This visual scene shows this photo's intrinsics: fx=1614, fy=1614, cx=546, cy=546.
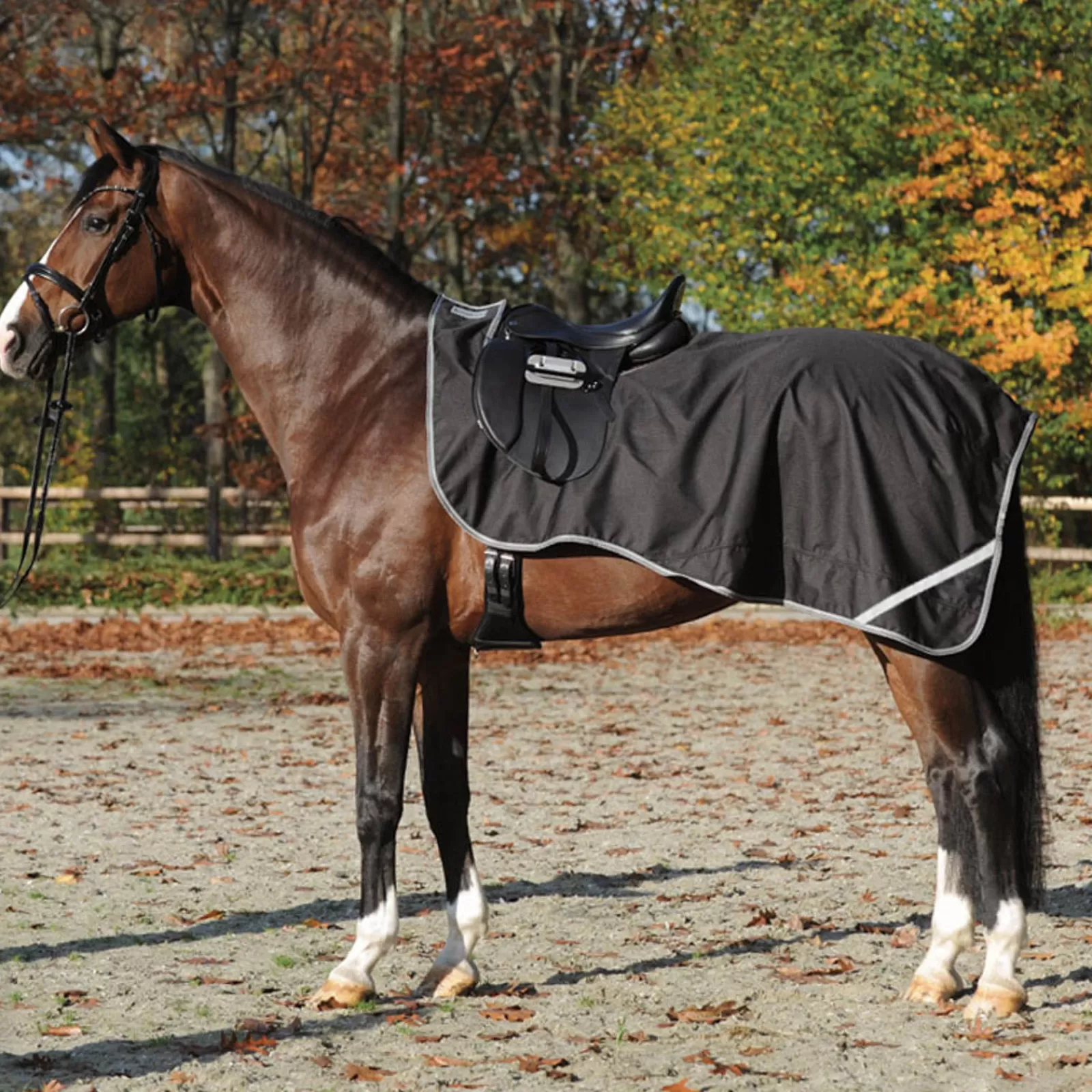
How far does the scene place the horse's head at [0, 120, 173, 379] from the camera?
492cm

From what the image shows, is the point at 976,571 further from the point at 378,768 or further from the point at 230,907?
the point at 230,907

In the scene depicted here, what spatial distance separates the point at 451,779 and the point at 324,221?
1.81 m

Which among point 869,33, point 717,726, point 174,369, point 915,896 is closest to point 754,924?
point 915,896

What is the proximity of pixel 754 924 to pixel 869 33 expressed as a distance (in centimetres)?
1910

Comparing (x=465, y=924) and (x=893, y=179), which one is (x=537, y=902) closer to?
(x=465, y=924)

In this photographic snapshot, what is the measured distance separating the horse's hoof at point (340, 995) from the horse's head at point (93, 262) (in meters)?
2.06

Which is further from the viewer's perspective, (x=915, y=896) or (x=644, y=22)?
(x=644, y=22)

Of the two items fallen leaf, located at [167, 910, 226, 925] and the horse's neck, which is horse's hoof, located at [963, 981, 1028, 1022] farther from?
fallen leaf, located at [167, 910, 226, 925]

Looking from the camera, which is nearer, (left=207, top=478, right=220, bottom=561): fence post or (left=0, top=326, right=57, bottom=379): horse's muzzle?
(left=0, top=326, right=57, bottom=379): horse's muzzle

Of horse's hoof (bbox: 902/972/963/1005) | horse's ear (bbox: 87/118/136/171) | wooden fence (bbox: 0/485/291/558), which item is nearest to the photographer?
horse's hoof (bbox: 902/972/963/1005)

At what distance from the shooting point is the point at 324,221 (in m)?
5.12

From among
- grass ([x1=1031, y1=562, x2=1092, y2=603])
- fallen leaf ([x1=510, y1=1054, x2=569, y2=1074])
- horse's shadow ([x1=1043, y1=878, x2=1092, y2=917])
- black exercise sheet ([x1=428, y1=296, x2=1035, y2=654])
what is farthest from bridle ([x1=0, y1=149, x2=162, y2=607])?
grass ([x1=1031, y1=562, x2=1092, y2=603])

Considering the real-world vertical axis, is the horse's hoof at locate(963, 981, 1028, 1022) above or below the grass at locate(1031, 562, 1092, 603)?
above

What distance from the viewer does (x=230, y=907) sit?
5852 mm
